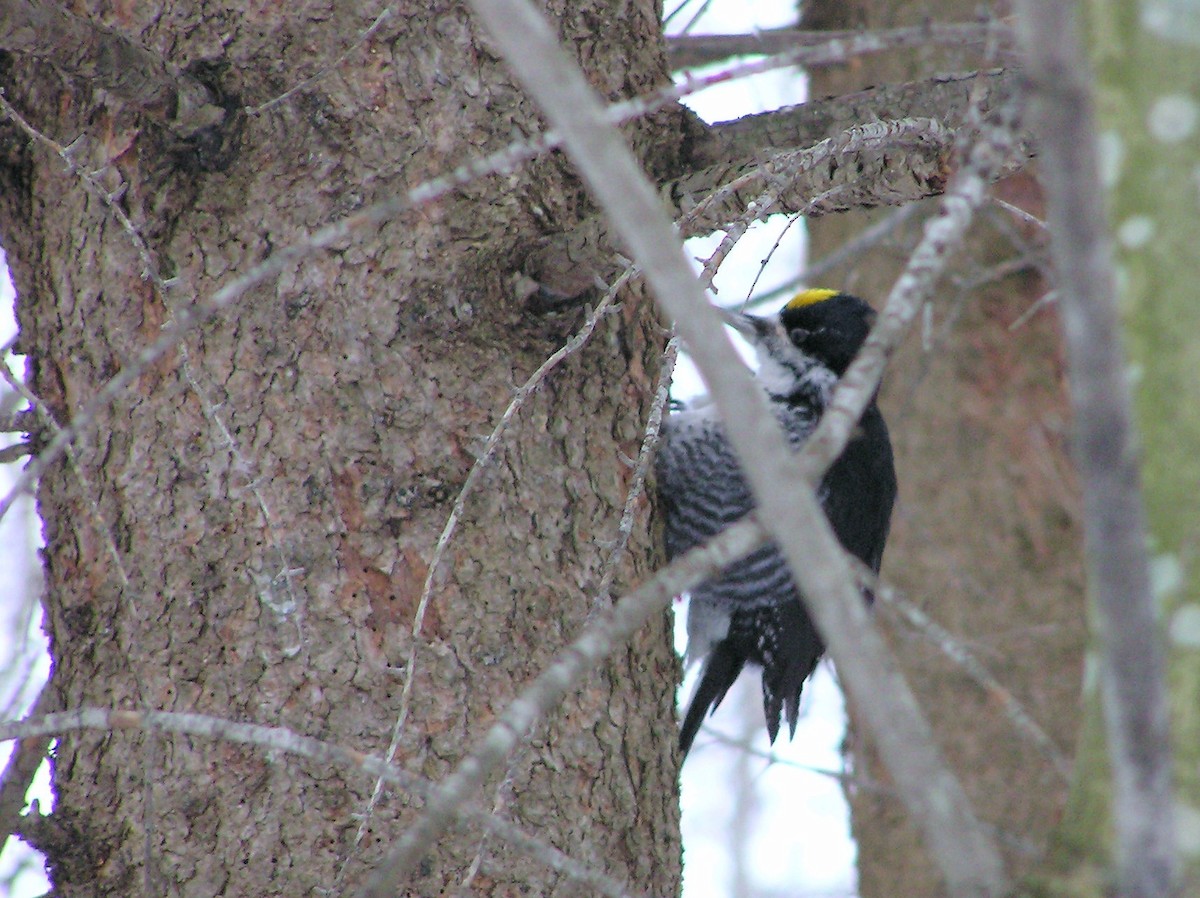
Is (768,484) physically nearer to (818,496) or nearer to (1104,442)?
(1104,442)

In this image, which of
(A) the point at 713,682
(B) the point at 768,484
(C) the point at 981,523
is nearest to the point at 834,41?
(B) the point at 768,484

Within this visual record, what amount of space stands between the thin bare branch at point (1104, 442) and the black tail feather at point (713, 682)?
2.09m

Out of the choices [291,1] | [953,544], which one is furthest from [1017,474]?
[291,1]

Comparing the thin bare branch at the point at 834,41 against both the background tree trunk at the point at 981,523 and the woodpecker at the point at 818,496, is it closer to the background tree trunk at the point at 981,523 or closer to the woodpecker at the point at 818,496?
the woodpecker at the point at 818,496

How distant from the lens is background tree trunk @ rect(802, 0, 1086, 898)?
4000mm

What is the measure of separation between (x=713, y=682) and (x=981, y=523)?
1.54m

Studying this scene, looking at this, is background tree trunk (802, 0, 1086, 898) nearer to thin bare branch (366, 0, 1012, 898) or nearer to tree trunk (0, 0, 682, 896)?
tree trunk (0, 0, 682, 896)

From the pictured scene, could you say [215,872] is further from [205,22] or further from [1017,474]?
[1017,474]

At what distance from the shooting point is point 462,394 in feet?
6.15

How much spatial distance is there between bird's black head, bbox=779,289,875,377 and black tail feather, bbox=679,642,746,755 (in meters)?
0.78

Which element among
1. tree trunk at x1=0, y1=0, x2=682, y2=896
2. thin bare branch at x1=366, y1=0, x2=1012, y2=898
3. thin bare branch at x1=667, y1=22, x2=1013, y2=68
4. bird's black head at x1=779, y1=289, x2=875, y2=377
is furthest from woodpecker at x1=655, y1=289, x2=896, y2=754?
thin bare branch at x1=366, y1=0, x2=1012, y2=898

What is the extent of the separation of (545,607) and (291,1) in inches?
38.7

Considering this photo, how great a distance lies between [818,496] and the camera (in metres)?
3.09

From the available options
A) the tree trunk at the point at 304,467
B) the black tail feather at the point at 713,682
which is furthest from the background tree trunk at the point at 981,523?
the tree trunk at the point at 304,467
